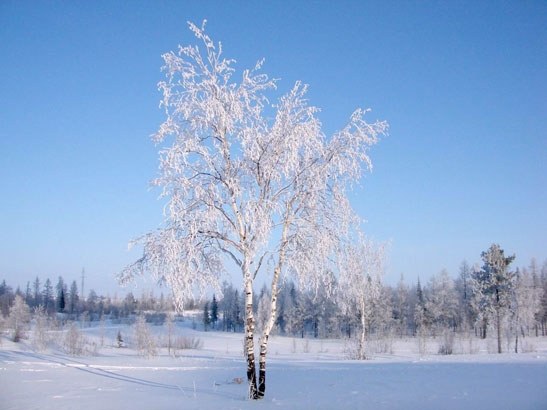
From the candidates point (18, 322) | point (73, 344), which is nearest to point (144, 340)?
point (73, 344)

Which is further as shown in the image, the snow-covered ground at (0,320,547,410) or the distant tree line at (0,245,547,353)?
the distant tree line at (0,245,547,353)

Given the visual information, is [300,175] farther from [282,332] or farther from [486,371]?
[282,332]

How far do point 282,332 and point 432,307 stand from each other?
116 ft

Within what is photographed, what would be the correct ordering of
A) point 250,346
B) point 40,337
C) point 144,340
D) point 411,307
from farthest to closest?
point 411,307 < point 40,337 < point 144,340 < point 250,346

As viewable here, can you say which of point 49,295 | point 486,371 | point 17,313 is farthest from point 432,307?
point 49,295

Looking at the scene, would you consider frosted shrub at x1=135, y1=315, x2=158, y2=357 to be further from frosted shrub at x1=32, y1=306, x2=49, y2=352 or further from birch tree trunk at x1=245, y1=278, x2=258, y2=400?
birch tree trunk at x1=245, y1=278, x2=258, y2=400

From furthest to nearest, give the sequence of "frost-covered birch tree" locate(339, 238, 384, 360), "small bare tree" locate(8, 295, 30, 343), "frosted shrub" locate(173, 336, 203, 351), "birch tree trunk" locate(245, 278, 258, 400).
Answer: "small bare tree" locate(8, 295, 30, 343), "frosted shrub" locate(173, 336, 203, 351), "frost-covered birch tree" locate(339, 238, 384, 360), "birch tree trunk" locate(245, 278, 258, 400)

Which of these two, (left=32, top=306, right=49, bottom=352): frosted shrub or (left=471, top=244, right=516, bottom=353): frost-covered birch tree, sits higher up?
(left=471, top=244, right=516, bottom=353): frost-covered birch tree

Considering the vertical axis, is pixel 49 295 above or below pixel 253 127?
below

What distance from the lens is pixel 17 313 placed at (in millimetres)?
53094

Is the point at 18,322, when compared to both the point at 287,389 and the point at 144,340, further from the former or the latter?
the point at 287,389

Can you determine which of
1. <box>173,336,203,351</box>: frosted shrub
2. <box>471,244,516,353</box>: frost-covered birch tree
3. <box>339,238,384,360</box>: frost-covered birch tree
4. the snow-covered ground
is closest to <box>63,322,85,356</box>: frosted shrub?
<box>173,336,203,351</box>: frosted shrub

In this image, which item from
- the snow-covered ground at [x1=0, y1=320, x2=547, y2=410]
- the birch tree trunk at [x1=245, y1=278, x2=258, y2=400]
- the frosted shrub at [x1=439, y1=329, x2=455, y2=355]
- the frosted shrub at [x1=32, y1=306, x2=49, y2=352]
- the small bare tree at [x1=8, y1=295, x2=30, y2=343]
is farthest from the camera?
the small bare tree at [x1=8, y1=295, x2=30, y2=343]

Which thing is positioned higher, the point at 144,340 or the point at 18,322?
the point at 144,340
